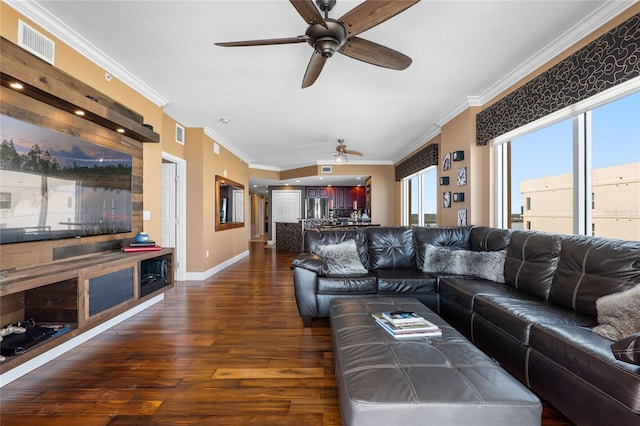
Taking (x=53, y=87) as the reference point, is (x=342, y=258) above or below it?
below

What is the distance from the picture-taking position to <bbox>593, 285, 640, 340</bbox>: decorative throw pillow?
1.51m

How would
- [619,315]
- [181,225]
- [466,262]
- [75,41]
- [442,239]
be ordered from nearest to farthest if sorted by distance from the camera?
1. [619,315]
2. [75,41]
3. [466,262]
4. [442,239]
5. [181,225]

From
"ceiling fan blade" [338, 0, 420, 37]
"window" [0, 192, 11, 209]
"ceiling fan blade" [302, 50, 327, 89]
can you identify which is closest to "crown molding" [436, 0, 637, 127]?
"ceiling fan blade" [338, 0, 420, 37]

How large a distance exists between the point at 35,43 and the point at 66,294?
1993 millimetres

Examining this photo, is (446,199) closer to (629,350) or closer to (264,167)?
(629,350)

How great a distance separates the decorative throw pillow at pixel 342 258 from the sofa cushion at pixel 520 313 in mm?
1273

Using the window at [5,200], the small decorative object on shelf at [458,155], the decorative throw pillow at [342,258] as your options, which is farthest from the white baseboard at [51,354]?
the small decorative object on shelf at [458,155]

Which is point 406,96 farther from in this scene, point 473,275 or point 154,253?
point 154,253

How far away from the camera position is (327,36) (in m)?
1.88

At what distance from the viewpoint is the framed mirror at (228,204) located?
5.80 metres

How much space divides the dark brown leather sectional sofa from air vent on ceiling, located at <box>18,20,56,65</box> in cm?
283

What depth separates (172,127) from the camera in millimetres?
4629

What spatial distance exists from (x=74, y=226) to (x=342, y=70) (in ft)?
9.89

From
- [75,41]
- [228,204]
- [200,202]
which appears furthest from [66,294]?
[228,204]
